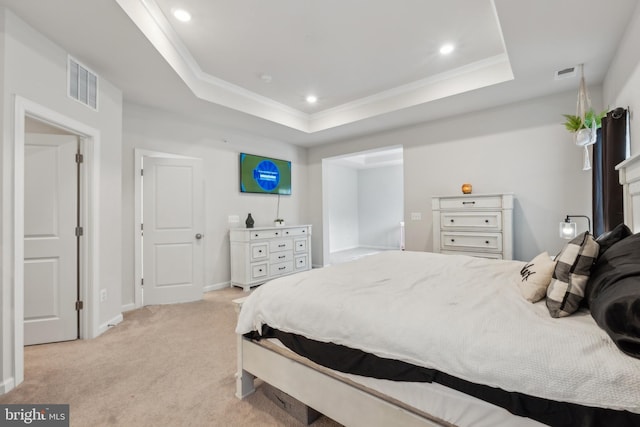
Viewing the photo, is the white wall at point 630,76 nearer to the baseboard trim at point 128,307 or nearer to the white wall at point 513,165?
the white wall at point 513,165

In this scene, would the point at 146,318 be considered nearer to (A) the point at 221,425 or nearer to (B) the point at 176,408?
(B) the point at 176,408

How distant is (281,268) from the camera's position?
4.90m

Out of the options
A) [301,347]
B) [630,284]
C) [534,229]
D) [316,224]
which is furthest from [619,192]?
[316,224]

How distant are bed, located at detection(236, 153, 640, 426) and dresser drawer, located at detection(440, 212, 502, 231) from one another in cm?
156

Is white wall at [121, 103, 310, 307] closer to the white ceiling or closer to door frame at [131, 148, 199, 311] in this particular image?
door frame at [131, 148, 199, 311]

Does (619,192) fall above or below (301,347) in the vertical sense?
above

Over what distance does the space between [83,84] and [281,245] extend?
3232 millimetres

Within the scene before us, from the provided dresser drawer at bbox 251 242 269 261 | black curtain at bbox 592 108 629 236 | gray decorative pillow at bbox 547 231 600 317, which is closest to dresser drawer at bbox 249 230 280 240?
dresser drawer at bbox 251 242 269 261

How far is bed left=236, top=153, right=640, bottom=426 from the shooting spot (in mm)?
857

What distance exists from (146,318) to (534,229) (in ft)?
15.7

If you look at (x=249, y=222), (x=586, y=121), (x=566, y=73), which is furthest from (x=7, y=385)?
(x=566, y=73)

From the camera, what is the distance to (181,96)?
343 cm

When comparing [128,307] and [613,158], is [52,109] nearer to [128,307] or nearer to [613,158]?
[128,307]

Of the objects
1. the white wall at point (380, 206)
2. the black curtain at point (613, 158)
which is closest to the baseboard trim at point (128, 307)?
the black curtain at point (613, 158)
